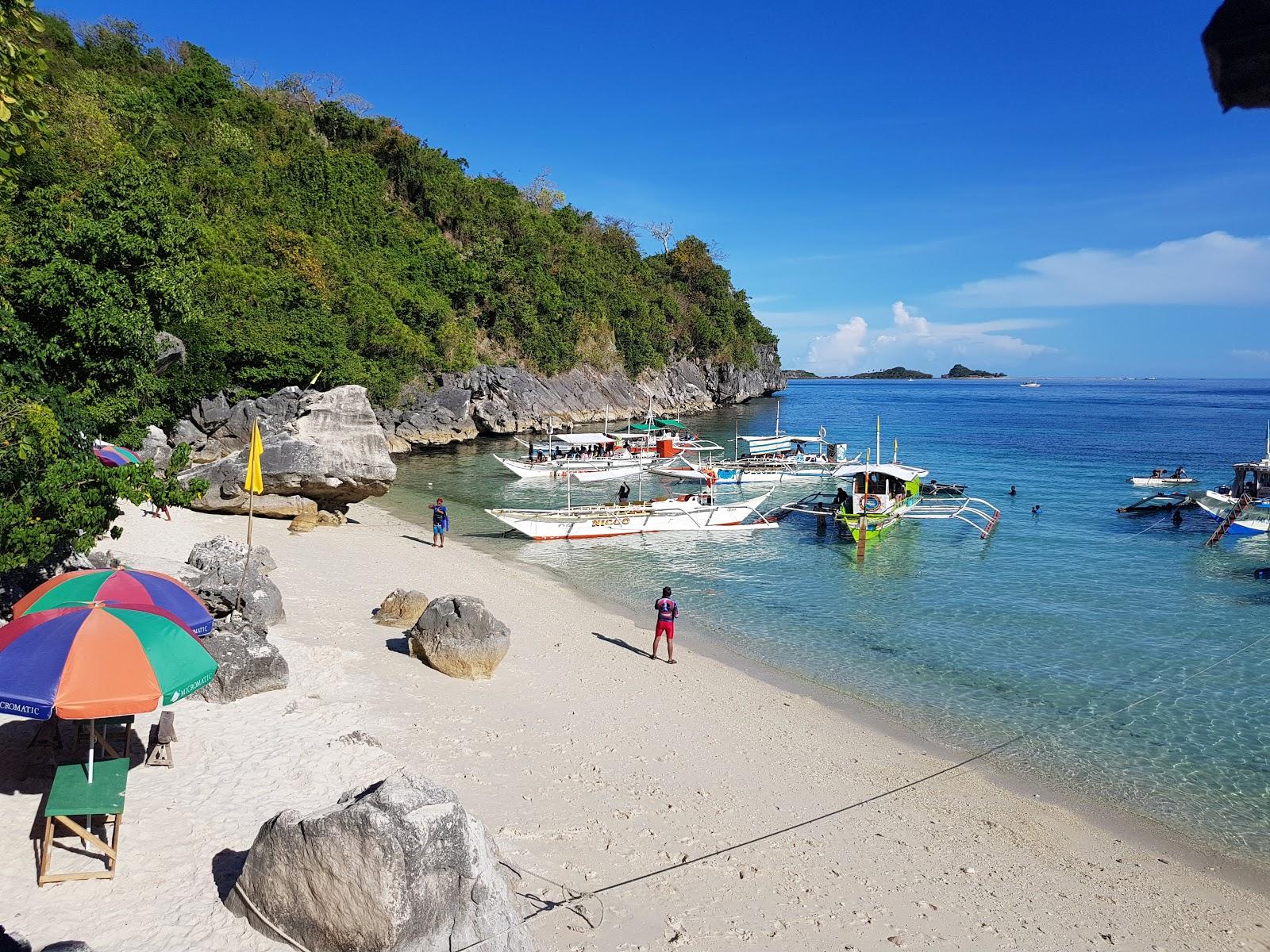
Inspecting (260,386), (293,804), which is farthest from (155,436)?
(293,804)

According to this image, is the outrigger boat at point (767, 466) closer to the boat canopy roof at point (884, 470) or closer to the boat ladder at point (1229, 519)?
the boat canopy roof at point (884, 470)

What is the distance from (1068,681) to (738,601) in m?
7.49

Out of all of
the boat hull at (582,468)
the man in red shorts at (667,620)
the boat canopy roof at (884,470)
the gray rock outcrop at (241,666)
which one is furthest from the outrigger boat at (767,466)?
the gray rock outcrop at (241,666)

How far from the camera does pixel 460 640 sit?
11.9m

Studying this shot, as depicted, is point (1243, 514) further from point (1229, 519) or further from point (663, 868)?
point (663, 868)

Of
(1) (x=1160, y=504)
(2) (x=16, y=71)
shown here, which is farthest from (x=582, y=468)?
(2) (x=16, y=71)

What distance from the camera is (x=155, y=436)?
74.9ft

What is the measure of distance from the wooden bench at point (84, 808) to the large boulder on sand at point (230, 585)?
5155 millimetres

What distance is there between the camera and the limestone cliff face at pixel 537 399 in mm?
50188

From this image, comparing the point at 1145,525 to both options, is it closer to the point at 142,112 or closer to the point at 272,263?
the point at 272,263

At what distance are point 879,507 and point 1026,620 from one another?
9.88 m

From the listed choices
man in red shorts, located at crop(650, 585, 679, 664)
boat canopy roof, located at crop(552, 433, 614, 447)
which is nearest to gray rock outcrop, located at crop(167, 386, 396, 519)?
man in red shorts, located at crop(650, 585, 679, 664)

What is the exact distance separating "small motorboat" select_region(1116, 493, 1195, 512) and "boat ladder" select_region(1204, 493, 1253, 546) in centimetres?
215

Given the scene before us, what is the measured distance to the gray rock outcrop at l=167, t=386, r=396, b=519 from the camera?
2255 centimetres
